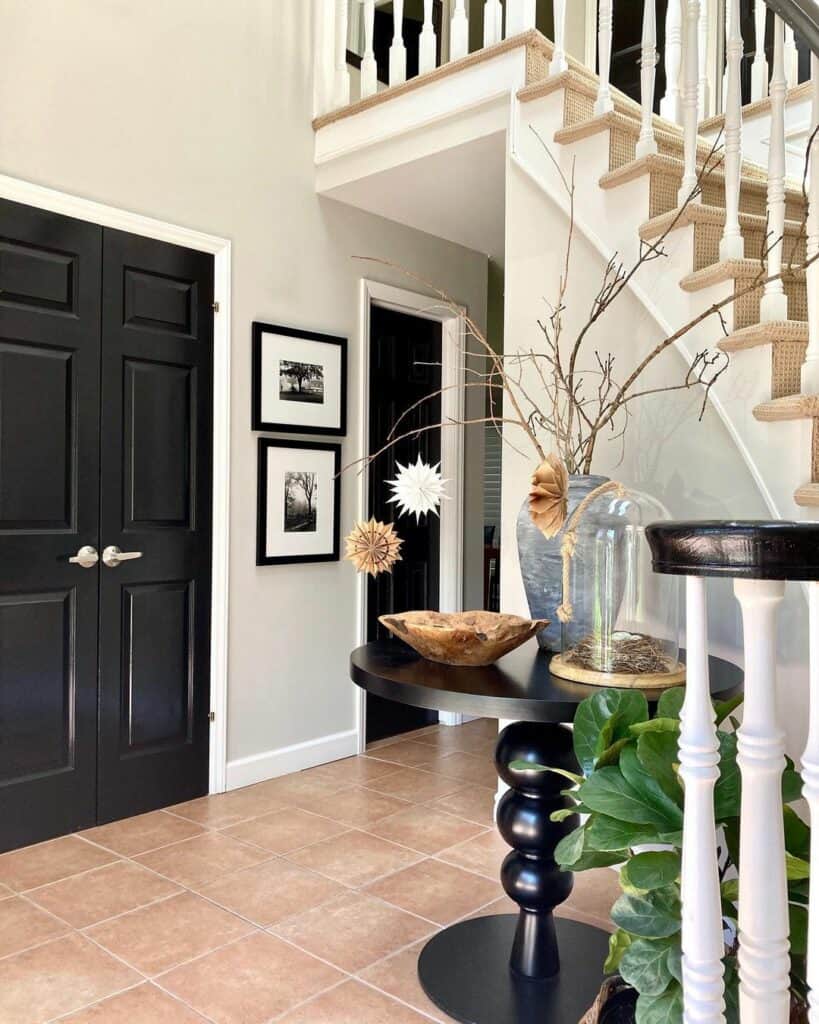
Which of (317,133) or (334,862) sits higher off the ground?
(317,133)

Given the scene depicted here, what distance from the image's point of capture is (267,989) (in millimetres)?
2074

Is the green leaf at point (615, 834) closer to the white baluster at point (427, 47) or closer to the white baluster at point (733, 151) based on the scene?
the white baluster at point (733, 151)

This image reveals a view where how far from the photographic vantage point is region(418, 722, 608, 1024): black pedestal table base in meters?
1.94

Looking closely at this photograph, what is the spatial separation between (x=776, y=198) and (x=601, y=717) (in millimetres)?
1622

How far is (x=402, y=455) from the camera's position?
4469 millimetres

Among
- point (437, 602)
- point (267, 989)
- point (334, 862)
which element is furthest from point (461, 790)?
point (267, 989)

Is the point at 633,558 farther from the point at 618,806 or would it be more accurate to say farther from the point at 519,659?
the point at 618,806

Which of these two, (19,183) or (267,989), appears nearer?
(267,989)

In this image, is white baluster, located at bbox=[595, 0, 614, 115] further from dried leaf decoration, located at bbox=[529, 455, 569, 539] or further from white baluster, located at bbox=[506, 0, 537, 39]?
dried leaf decoration, located at bbox=[529, 455, 569, 539]

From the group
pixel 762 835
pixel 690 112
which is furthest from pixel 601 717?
pixel 690 112

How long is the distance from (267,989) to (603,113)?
267 cm

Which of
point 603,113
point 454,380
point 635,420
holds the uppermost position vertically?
point 603,113

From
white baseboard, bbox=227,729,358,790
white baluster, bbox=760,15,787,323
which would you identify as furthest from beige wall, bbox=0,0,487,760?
white baluster, bbox=760,15,787,323

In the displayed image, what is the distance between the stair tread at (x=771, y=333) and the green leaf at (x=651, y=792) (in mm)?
1539
